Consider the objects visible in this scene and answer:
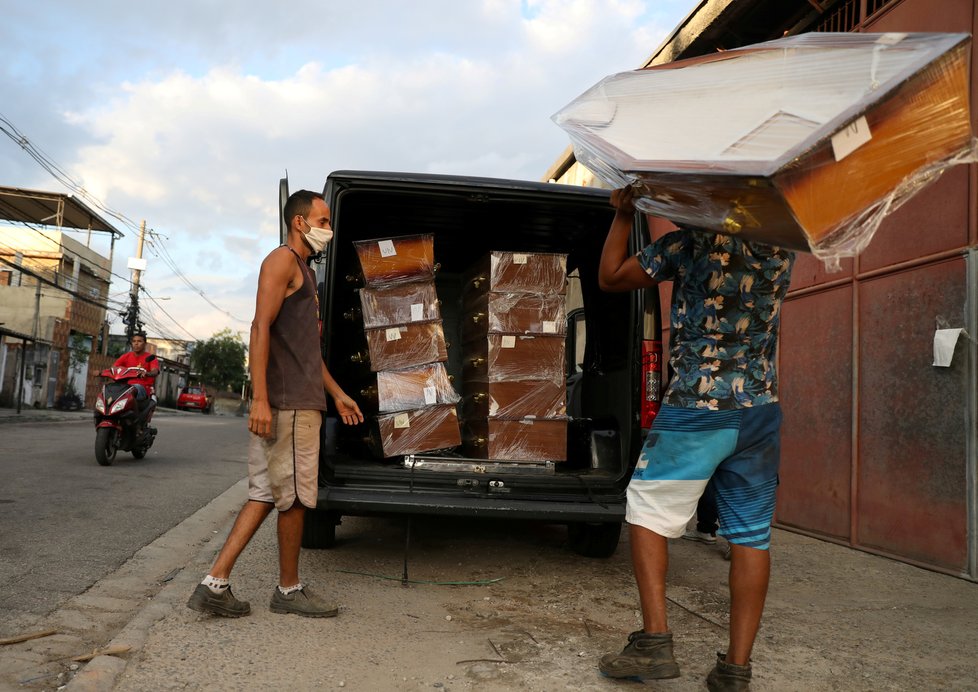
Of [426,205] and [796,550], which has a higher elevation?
[426,205]

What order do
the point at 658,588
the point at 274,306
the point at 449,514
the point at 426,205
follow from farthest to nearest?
the point at 426,205 < the point at 449,514 < the point at 274,306 < the point at 658,588

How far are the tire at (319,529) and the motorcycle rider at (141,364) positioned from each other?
5.66 metres

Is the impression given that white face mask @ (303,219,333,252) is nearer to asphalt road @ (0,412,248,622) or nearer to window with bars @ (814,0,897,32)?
asphalt road @ (0,412,248,622)

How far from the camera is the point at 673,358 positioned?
2.87 m

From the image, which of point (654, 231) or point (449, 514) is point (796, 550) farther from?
point (654, 231)

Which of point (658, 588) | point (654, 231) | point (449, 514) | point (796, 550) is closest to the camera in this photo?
point (658, 588)

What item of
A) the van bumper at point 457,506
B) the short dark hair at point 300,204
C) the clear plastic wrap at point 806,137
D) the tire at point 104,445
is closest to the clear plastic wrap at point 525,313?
the van bumper at point 457,506

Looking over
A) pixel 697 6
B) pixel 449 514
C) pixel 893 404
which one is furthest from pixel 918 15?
pixel 449 514

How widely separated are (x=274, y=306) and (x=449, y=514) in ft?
4.53

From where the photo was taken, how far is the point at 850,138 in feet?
7.01

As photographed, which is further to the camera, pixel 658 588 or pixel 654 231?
pixel 654 231

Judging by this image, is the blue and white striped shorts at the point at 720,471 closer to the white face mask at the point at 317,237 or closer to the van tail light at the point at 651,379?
the van tail light at the point at 651,379

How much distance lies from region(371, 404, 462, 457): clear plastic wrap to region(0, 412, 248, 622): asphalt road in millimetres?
1741

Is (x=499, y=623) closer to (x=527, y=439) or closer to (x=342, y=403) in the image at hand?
(x=342, y=403)
